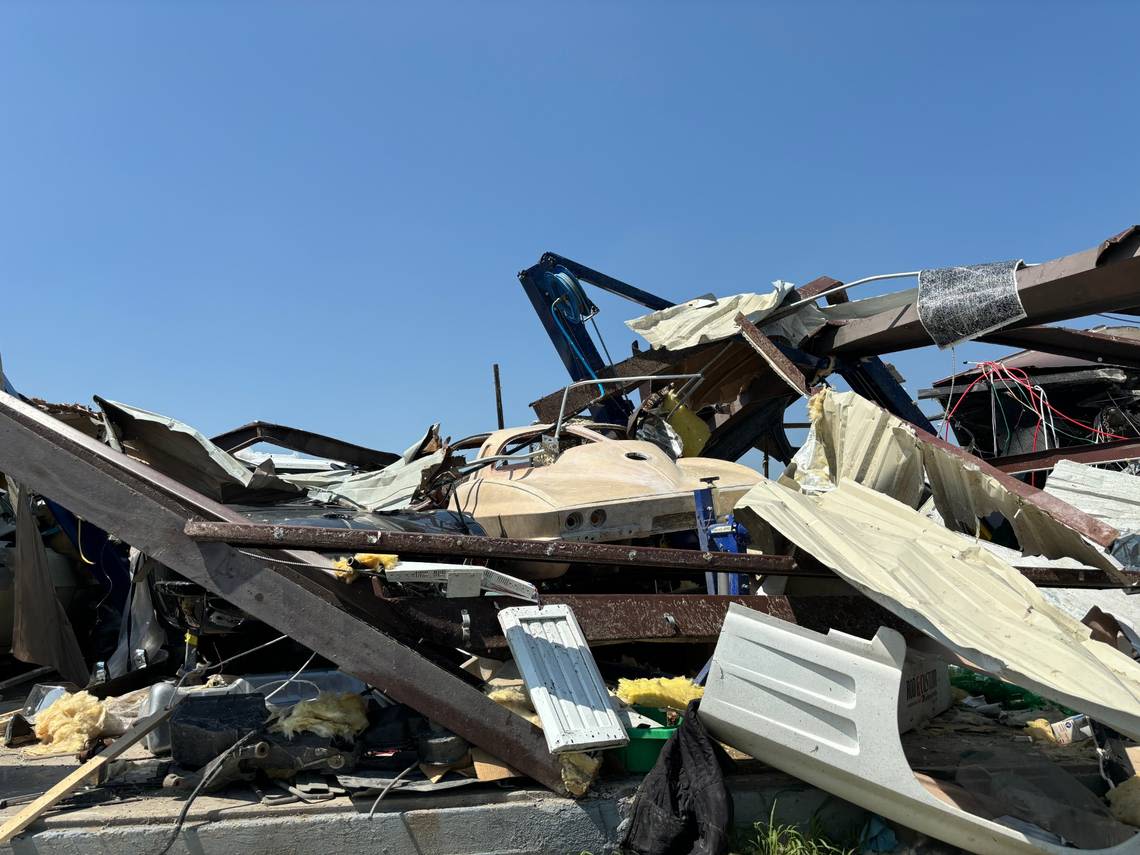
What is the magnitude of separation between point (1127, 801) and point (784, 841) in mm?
1431

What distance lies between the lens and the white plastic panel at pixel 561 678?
334 centimetres

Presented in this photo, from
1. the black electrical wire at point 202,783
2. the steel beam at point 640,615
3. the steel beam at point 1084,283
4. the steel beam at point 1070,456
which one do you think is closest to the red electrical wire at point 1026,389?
the steel beam at point 1070,456

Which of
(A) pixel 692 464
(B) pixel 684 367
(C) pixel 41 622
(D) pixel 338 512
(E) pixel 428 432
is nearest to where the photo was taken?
(D) pixel 338 512

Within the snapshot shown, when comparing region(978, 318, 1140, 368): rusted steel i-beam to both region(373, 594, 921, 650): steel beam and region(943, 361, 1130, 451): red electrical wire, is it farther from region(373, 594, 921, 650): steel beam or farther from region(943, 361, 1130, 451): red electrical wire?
region(373, 594, 921, 650): steel beam

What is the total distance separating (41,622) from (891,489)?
5.88 metres

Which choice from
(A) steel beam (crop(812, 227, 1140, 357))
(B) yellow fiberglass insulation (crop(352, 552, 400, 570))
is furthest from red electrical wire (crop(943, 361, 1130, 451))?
(B) yellow fiberglass insulation (crop(352, 552, 400, 570))

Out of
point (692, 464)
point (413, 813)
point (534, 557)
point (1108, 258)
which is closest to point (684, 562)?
point (534, 557)

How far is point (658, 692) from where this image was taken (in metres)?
4.11

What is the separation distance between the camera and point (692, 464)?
668cm

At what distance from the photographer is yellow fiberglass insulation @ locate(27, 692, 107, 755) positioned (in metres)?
4.28

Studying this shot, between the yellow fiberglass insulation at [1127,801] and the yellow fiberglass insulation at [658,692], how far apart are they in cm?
173

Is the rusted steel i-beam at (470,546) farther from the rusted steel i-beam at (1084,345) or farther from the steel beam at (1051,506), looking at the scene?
the rusted steel i-beam at (1084,345)

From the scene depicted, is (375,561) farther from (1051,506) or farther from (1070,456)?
(1070,456)

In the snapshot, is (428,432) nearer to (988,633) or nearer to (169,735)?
(169,735)
